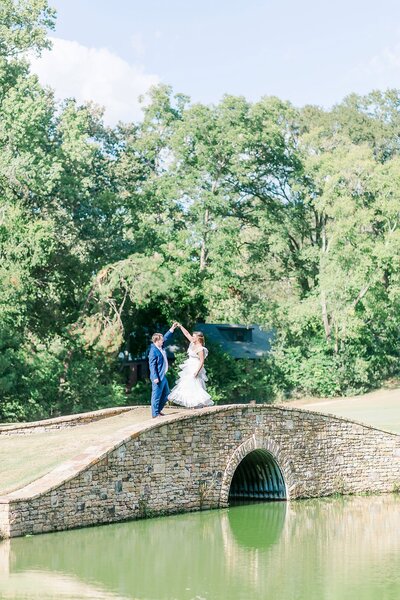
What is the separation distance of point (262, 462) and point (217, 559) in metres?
8.15

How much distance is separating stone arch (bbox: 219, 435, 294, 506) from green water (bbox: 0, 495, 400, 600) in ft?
2.57

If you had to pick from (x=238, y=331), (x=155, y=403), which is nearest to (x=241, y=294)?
(x=238, y=331)

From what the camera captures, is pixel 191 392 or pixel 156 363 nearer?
pixel 156 363

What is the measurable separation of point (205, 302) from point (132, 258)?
4.36m

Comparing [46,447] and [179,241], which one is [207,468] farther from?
[179,241]

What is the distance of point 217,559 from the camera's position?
17.4 m

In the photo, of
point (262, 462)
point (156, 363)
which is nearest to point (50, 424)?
point (156, 363)

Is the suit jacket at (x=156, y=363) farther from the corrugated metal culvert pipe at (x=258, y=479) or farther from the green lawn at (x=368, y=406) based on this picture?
the green lawn at (x=368, y=406)

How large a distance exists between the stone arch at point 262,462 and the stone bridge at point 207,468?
22 mm

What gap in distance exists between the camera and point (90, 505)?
20.0 metres

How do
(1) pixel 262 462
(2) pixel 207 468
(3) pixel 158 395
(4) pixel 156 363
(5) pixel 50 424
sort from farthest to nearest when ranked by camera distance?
(1) pixel 262 462
(5) pixel 50 424
(2) pixel 207 468
(3) pixel 158 395
(4) pixel 156 363

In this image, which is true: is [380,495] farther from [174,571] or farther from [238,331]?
[238,331]

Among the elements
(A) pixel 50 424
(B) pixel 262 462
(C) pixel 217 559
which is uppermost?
(A) pixel 50 424

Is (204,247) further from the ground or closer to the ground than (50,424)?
further from the ground
